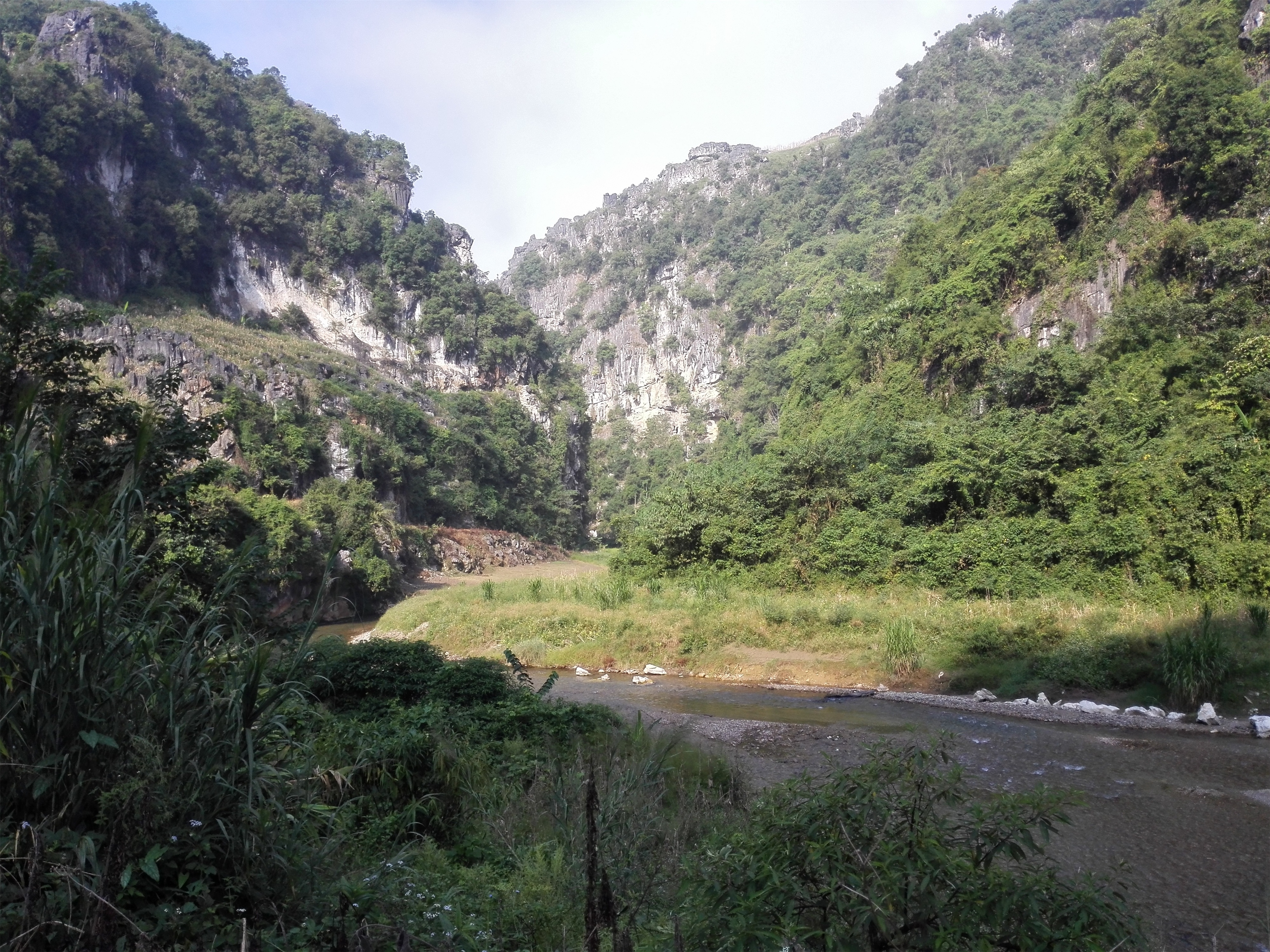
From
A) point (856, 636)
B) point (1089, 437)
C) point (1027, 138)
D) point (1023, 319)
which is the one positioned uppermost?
point (1027, 138)

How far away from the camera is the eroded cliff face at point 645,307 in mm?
95125

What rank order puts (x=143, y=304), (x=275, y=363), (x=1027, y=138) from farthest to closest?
(x=1027, y=138) → (x=143, y=304) → (x=275, y=363)

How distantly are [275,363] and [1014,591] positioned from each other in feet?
124

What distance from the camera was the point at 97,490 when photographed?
5922 mm

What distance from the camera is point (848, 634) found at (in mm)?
18703

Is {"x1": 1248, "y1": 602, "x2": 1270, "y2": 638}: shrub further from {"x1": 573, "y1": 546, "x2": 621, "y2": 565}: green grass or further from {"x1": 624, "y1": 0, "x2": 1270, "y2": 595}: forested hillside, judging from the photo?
{"x1": 573, "y1": 546, "x2": 621, "y2": 565}: green grass

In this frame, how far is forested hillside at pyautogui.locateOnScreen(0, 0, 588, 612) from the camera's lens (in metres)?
34.5

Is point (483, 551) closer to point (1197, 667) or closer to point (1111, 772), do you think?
point (1197, 667)

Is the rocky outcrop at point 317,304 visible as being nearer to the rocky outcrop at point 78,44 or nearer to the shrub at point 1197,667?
the rocky outcrop at point 78,44

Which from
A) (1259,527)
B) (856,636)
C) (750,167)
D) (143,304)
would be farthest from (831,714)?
(750,167)

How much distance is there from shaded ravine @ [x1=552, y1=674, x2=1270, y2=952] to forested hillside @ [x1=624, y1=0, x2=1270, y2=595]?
6448 millimetres

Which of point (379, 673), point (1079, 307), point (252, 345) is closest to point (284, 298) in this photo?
point (252, 345)

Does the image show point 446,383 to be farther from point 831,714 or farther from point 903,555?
point 831,714

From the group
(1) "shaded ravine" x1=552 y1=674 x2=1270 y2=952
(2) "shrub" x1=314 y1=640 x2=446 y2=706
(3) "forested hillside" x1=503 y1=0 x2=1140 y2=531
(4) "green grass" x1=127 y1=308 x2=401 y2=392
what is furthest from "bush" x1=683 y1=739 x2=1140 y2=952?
(3) "forested hillside" x1=503 y1=0 x2=1140 y2=531
